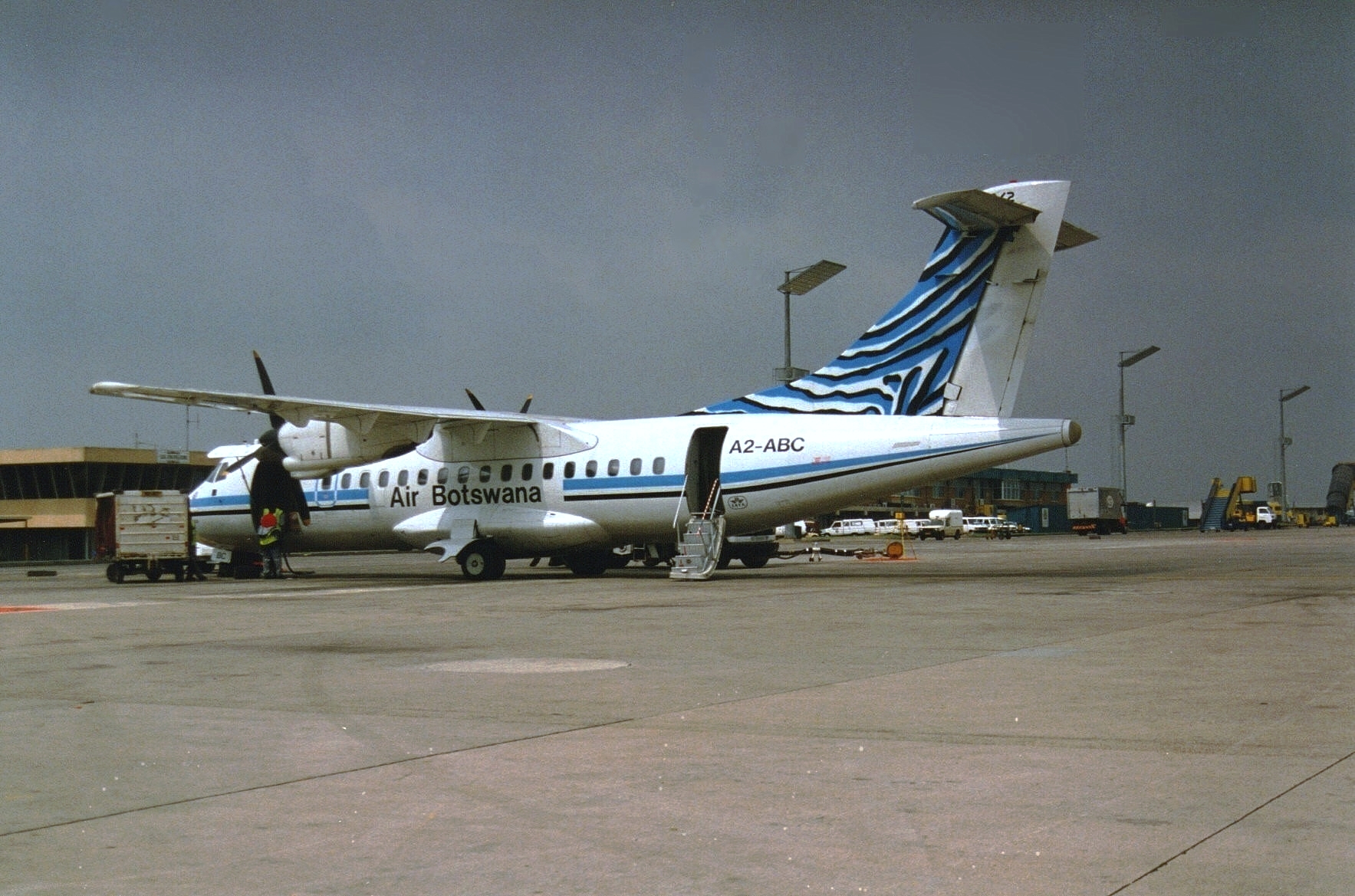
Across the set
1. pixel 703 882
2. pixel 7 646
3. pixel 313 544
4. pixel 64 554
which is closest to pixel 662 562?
pixel 313 544

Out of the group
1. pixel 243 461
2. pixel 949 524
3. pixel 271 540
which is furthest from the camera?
pixel 949 524

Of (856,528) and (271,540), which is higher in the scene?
(271,540)

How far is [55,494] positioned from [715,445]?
2526 inches

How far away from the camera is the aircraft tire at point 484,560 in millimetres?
27344

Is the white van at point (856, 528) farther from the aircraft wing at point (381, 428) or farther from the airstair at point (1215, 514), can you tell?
the aircraft wing at point (381, 428)

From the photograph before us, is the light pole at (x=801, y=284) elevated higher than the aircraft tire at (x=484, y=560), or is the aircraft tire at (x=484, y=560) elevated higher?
the light pole at (x=801, y=284)

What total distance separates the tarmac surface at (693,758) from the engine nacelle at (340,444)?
1330 centimetres

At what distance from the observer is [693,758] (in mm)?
6469

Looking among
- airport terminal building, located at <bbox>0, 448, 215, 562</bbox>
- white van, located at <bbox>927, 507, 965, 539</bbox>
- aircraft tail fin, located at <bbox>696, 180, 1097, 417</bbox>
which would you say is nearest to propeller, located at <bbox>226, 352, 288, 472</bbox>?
aircraft tail fin, located at <bbox>696, 180, 1097, 417</bbox>

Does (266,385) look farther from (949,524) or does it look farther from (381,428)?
(949,524)

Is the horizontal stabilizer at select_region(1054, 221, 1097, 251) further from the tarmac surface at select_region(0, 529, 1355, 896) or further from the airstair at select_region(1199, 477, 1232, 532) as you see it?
the airstair at select_region(1199, 477, 1232, 532)

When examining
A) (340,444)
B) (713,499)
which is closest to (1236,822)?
(713,499)

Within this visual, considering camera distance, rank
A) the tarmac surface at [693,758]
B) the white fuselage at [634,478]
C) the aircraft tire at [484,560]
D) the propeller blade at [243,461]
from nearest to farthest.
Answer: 1. the tarmac surface at [693,758]
2. the white fuselage at [634,478]
3. the aircraft tire at [484,560]
4. the propeller blade at [243,461]

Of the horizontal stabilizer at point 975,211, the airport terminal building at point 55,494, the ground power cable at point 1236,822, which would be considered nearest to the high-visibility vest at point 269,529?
the horizontal stabilizer at point 975,211
